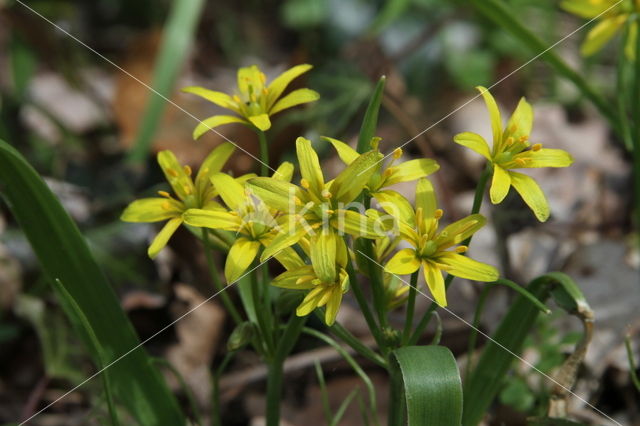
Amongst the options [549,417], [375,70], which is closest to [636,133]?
[549,417]

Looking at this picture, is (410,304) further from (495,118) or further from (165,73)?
(165,73)

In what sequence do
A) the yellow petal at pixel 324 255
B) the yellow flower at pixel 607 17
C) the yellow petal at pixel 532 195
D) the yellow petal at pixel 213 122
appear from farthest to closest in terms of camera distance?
the yellow flower at pixel 607 17 → the yellow petal at pixel 213 122 → the yellow petal at pixel 532 195 → the yellow petal at pixel 324 255

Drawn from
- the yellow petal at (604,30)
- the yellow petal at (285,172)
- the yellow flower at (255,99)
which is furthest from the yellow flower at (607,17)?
the yellow petal at (285,172)

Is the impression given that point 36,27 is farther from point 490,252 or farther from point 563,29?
point 563,29

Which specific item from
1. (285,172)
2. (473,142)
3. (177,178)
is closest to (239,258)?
(285,172)

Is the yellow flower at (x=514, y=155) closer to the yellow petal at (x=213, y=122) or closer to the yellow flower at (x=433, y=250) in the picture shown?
the yellow flower at (x=433, y=250)
